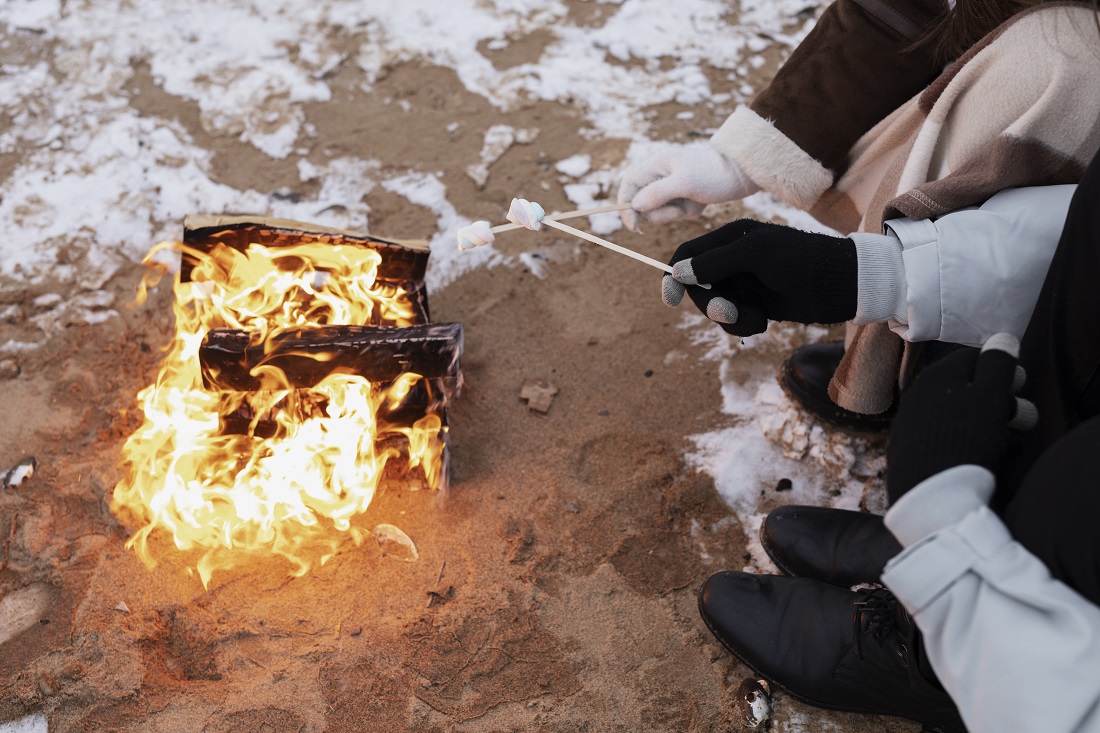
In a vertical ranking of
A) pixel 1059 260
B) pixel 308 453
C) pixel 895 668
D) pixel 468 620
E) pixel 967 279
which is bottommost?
pixel 468 620

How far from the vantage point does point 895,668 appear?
1713 millimetres

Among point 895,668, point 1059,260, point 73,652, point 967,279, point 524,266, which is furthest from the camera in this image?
point 524,266

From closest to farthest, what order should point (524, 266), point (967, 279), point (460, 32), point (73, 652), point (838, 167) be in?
1. point (967, 279)
2. point (73, 652)
3. point (838, 167)
4. point (524, 266)
5. point (460, 32)

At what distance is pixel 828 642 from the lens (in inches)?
73.3

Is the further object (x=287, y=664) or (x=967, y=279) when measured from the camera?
(x=287, y=664)

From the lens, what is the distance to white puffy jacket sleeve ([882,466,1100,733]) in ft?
3.51

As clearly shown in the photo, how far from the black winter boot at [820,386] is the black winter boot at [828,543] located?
36 centimetres

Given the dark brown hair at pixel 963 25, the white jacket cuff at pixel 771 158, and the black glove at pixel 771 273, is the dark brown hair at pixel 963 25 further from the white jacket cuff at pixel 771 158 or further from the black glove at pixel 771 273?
the black glove at pixel 771 273

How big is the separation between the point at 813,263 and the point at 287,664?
4.92ft

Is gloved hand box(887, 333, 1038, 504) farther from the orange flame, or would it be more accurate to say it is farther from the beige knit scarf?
the orange flame

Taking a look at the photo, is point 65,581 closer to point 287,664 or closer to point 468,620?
point 287,664

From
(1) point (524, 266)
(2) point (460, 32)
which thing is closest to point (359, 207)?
(1) point (524, 266)

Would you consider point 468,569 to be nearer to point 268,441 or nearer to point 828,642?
point 268,441

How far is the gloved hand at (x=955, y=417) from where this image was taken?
4.08 ft
